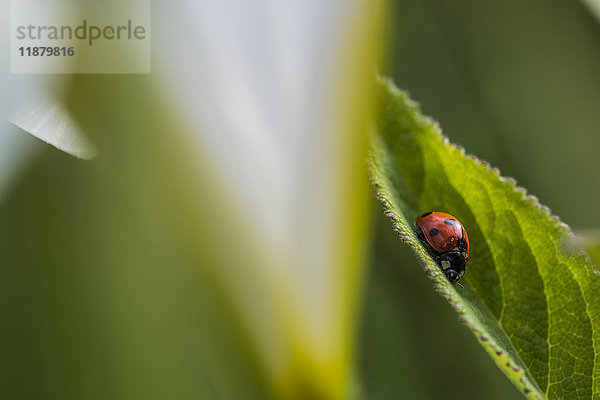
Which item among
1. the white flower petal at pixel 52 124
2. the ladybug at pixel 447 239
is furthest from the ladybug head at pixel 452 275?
the white flower petal at pixel 52 124

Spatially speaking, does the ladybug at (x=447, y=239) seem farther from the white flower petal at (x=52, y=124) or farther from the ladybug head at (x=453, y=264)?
the white flower petal at (x=52, y=124)

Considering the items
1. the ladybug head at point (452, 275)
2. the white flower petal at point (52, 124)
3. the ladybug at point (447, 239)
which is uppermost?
the white flower petal at point (52, 124)

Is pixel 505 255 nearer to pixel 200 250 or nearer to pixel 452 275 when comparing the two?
pixel 452 275

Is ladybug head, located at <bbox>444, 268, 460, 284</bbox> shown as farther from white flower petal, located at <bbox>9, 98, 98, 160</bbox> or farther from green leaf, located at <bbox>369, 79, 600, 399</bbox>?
white flower petal, located at <bbox>9, 98, 98, 160</bbox>

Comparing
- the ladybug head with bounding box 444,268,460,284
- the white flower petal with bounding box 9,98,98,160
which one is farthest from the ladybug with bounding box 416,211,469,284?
the white flower petal with bounding box 9,98,98,160

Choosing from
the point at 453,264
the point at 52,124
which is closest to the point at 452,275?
the point at 453,264

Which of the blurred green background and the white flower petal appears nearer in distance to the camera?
the white flower petal

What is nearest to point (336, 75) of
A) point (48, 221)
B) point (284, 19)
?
point (284, 19)

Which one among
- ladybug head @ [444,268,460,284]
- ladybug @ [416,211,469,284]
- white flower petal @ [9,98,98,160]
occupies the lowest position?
ladybug head @ [444,268,460,284]
